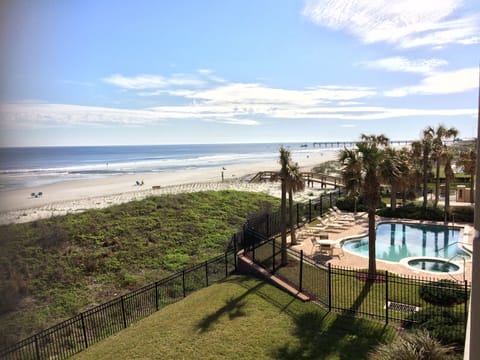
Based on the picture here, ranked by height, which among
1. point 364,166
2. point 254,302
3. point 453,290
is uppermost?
point 364,166

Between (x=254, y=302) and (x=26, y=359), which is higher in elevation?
(x=254, y=302)

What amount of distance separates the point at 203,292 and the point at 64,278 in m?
8.08

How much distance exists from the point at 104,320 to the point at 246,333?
644 cm

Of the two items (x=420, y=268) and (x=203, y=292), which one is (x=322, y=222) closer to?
(x=420, y=268)

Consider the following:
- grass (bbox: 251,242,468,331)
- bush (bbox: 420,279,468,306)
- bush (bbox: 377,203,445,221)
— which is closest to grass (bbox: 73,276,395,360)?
grass (bbox: 251,242,468,331)

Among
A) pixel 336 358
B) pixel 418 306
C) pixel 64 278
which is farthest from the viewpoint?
pixel 64 278

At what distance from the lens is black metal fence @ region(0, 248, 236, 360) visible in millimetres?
10234

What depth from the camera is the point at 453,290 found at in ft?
31.4

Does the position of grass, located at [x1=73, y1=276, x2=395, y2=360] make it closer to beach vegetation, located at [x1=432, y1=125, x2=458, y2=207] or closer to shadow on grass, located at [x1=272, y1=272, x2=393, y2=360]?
shadow on grass, located at [x1=272, y1=272, x2=393, y2=360]

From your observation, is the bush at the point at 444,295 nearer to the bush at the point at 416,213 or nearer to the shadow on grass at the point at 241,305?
the shadow on grass at the point at 241,305

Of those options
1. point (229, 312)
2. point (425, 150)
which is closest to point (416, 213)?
point (425, 150)

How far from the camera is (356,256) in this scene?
1605 cm

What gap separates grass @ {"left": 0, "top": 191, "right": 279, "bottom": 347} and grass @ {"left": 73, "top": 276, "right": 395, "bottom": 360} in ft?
11.7

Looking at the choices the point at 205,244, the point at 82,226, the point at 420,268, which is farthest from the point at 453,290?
the point at 82,226
